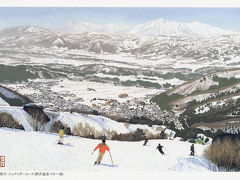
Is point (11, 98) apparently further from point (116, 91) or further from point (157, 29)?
point (157, 29)

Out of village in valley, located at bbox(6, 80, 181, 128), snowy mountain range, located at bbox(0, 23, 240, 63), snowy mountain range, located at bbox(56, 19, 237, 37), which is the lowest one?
village in valley, located at bbox(6, 80, 181, 128)

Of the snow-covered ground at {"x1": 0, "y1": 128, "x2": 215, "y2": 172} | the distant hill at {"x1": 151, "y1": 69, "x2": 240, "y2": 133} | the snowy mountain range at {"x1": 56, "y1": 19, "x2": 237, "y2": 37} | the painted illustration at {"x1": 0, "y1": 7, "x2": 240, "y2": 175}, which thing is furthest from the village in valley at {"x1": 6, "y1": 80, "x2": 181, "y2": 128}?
the snowy mountain range at {"x1": 56, "y1": 19, "x2": 237, "y2": 37}

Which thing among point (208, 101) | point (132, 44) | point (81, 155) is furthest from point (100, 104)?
point (208, 101)

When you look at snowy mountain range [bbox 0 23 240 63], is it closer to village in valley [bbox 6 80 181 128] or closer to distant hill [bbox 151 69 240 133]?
distant hill [bbox 151 69 240 133]

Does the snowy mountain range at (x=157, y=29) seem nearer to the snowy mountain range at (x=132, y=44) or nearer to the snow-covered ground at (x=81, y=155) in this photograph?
the snowy mountain range at (x=132, y=44)

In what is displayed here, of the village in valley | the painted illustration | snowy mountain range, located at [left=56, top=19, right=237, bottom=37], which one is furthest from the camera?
snowy mountain range, located at [left=56, top=19, right=237, bottom=37]

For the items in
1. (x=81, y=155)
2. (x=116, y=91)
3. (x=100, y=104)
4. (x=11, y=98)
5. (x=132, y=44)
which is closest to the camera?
(x=81, y=155)

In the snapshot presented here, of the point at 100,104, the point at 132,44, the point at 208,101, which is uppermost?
the point at 132,44

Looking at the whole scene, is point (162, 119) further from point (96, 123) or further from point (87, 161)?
point (87, 161)
